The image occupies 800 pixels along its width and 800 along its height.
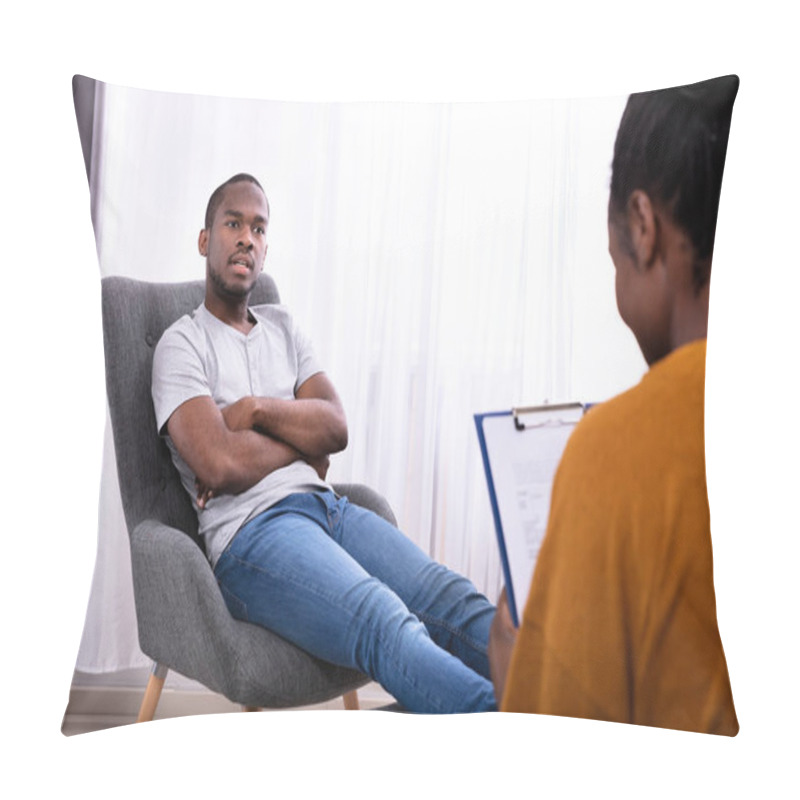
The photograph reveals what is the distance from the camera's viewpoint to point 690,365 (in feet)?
6.09

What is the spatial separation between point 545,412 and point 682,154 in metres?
0.53

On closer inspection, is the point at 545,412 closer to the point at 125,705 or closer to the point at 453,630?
the point at 453,630

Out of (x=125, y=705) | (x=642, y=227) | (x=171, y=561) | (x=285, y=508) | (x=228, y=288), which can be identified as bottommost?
(x=125, y=705)

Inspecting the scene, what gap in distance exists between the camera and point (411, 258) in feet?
6.27

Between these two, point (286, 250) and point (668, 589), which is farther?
point (286, 250)

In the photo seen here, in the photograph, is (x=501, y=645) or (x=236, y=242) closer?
(x=501, y=645)

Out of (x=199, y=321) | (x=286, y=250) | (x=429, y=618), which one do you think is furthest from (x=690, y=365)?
(x=199, y=321)

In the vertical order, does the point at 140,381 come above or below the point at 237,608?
above

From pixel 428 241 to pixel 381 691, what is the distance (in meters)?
0.83

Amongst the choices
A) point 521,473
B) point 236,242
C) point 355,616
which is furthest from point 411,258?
point 355,616

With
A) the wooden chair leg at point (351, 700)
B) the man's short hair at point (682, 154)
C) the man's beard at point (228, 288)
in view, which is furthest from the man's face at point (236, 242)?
the wooden chair leg at point (351, 700)

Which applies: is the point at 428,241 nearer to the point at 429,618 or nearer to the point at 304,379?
the point at 304,379

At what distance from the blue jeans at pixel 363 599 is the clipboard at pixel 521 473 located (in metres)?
0.09

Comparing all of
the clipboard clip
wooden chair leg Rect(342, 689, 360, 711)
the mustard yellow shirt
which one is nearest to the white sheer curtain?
the clipboard clip
